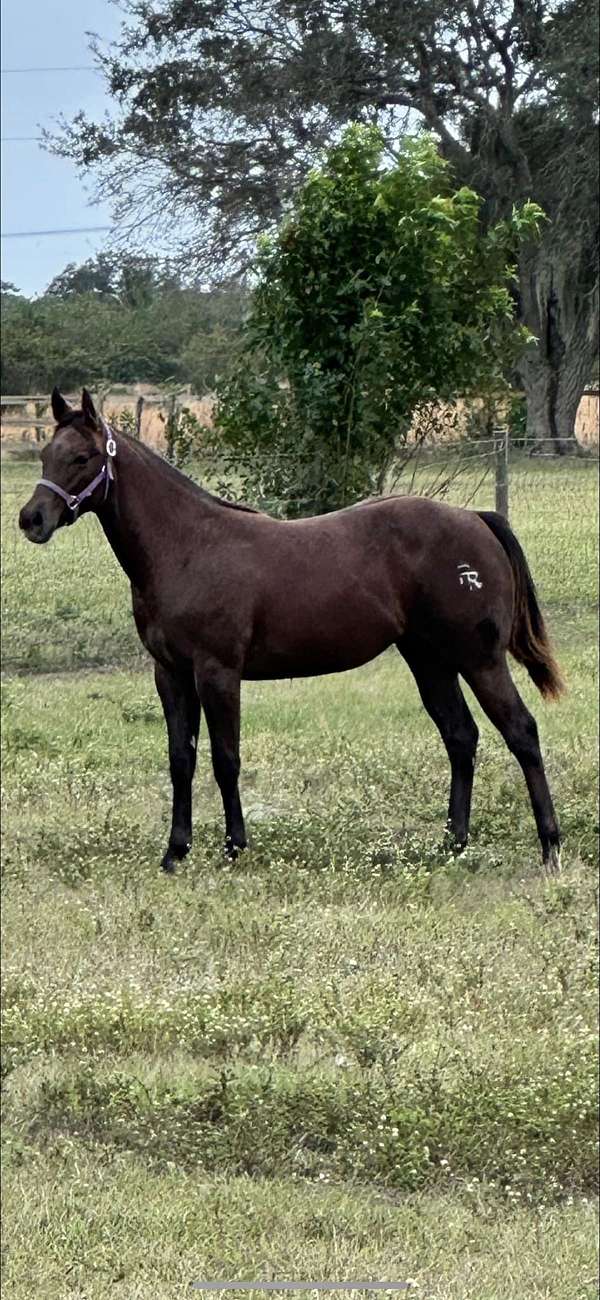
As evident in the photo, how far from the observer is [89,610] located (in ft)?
14.7

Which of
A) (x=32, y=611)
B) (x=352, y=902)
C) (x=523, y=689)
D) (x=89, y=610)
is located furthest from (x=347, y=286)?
(x=523, y=689)

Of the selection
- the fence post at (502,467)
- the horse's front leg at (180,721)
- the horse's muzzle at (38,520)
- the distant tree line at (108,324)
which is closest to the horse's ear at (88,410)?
the horse's muzzle at (38,520)

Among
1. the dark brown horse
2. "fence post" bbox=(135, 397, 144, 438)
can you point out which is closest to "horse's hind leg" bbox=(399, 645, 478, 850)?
the dark brown horse

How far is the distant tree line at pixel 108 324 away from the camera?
2.64 meters

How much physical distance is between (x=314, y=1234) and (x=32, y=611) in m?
3.47

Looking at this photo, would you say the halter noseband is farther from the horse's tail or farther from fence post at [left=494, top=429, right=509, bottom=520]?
fence post at [left=494, top=429, right=509, bottom=520]

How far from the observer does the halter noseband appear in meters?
1.81

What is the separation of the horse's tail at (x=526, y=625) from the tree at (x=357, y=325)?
209mm

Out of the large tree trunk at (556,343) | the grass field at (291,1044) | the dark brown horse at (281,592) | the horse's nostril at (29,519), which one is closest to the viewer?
the horse's nostril at (29,519)

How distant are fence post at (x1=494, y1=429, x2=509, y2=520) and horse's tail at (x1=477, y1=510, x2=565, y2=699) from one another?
0.36 m

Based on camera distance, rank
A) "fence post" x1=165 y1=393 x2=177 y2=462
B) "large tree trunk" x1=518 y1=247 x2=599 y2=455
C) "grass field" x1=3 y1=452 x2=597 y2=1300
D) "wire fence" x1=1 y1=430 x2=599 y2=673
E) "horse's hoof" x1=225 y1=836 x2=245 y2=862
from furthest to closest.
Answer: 1. "grass field" x1=3 y1=452 x2=597 y2=1300
2. "large tree trunk" x1=518 y1=247 x2=599 y2=455
3. "wire fence" x1=1 y1=430 x2=599 y2=673
4. "fence post" x1=165 y1=393 x2=177 y2=462
5. "horse's hoof" x1=225 y1=836 x2=245 y2=862

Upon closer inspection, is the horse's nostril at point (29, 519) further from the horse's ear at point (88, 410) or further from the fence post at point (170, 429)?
the fence post at point (170, 429)

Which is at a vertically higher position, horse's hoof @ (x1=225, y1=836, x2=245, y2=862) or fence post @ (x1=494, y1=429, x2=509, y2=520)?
fence post @ (x1=494, y1=429, x2=509, y2=520)

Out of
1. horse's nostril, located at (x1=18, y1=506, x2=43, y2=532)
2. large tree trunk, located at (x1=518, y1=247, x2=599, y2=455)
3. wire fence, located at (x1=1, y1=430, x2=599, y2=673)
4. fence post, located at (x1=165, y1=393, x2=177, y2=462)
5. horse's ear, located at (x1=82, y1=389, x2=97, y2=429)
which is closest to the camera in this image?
horse's nostril, located at (x1=18, y1=506, x2=43, y2=532)
